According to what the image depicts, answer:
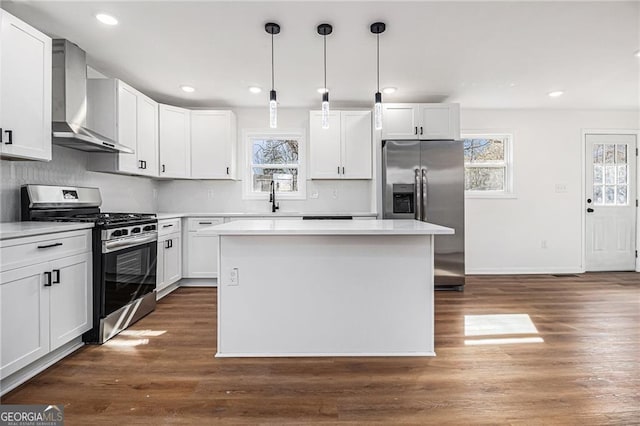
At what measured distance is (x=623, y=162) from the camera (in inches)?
199

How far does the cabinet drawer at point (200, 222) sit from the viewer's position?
13.5 ft

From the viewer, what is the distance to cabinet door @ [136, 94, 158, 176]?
370 centimetres

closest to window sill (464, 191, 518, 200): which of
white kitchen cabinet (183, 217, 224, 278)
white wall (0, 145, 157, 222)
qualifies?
white kitchen cabinet (183, 217, 224, 278)

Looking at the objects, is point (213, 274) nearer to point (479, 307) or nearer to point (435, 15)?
point (479, 307)

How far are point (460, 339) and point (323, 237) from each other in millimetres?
1337

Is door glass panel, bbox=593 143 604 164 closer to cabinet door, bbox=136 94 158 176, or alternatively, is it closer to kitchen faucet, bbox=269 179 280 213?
kitchen faucet, bbox=269 179 280 213

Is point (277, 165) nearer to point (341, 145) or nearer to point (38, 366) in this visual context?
point (341, 145)

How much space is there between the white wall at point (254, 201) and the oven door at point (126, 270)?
149cm

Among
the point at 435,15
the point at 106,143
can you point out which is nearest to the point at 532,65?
the point at 435,15

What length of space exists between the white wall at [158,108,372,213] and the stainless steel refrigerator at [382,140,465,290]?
2.24ft

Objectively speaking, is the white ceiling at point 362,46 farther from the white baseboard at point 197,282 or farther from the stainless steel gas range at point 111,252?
the white baseboard at point 197,282

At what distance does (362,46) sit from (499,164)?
314 centimetres

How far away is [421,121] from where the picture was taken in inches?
167

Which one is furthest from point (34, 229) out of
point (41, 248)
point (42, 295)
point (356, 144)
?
point (356, 144)
